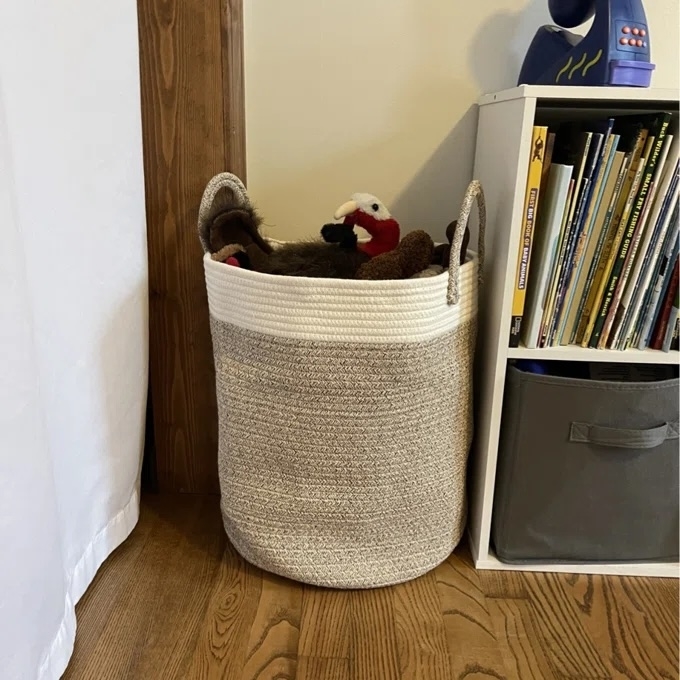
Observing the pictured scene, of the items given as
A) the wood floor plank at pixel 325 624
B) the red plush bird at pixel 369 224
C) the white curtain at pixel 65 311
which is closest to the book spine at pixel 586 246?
the red plush bird at pixel 369 224

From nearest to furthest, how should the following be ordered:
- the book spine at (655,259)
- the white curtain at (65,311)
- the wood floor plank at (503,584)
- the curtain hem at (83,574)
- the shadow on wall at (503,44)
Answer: the white curtain at (65,311), the curtain hem at (83,574), the book spine at (655,259), the wood floor plank at (503,584), the shadow on wall at (503,44)

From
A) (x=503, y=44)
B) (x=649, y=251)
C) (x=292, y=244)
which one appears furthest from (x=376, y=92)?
(x=649, y=251)

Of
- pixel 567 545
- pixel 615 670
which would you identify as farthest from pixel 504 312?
pixel 615 670

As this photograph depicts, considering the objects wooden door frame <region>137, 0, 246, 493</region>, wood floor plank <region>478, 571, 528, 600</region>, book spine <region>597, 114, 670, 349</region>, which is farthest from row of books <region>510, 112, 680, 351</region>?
wooden door frame <region>137, 0, 246, 493</region>

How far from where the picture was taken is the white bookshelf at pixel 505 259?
0.86m

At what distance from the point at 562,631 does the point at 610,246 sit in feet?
1.72

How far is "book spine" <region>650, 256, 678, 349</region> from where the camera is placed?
2.99 feet

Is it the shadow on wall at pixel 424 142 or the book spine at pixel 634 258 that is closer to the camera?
the book spine at pixel 634 258

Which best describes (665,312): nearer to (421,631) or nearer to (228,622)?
(421,631)

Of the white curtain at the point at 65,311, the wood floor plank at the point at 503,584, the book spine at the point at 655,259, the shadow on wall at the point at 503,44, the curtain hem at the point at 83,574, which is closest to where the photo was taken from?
the white curtain at the point at 65,311

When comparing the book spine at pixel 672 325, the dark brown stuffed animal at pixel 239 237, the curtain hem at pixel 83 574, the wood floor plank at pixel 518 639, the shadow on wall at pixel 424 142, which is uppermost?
the shadow on wall at pixel 424 142

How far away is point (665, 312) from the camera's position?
3.05ft

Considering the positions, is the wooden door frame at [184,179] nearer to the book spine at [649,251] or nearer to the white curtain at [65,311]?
the white curtain at [65,311]

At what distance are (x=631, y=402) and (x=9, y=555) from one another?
2.58 feet
